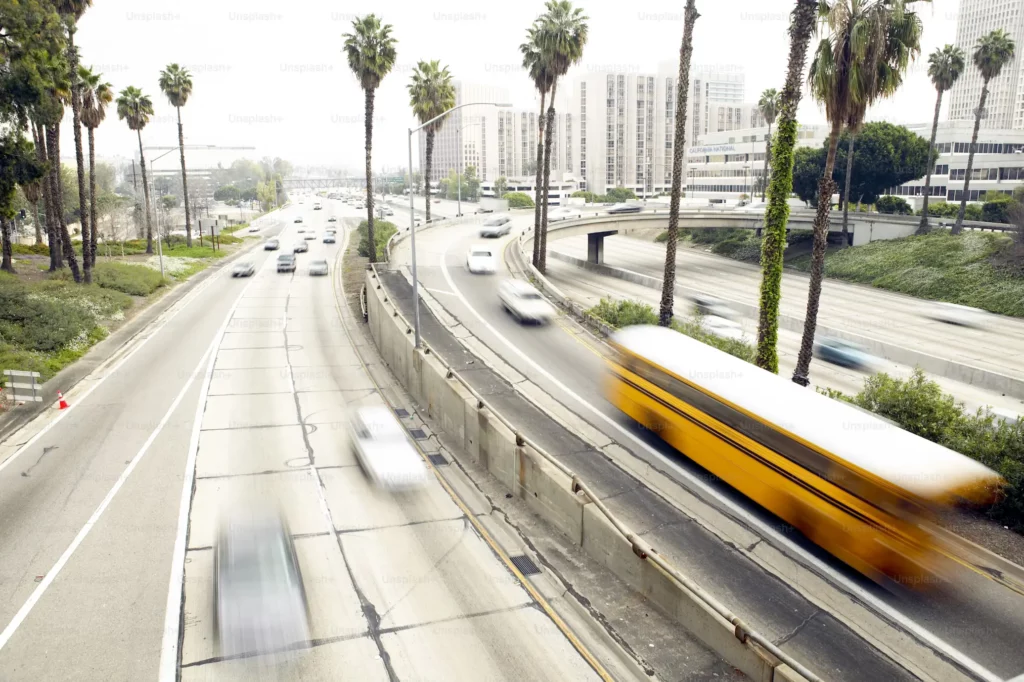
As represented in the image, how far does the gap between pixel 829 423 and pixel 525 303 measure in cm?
2347

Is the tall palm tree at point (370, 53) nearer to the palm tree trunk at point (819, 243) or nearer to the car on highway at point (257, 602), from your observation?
the palm tree trunk at point (819, 243)

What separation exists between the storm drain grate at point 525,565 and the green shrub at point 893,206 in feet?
278

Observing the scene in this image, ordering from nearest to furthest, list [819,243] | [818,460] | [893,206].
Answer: [818,460] → [819,243] → [893,206]

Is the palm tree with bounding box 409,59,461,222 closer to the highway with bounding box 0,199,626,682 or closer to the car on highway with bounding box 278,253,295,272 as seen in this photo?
the car on highway with bounding box 278,253,295,272

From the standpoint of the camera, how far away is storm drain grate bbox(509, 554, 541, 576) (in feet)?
49.4

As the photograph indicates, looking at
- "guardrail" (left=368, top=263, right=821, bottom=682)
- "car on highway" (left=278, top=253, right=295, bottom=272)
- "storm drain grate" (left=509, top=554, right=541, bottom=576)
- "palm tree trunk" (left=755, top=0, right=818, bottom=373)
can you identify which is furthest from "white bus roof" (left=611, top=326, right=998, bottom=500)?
"car on highway" (left=278, top=253, right=295, bottom=272)

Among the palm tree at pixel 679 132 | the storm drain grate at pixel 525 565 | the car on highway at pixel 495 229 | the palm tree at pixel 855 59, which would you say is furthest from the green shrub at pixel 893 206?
the storm drain grate at pixel 525 565

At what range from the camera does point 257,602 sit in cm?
1212

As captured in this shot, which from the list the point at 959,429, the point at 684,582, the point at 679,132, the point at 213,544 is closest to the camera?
the point at 684,582

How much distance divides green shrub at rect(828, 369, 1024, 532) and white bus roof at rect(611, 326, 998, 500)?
418 centimetres

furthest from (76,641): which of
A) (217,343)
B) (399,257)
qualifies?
(399,257)

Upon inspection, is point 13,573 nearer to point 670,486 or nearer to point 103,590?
point 103,590

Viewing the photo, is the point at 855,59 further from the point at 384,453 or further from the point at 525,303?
the point at 384,453

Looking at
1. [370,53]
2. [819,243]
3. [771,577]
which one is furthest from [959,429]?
[370,53]
